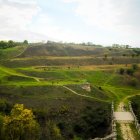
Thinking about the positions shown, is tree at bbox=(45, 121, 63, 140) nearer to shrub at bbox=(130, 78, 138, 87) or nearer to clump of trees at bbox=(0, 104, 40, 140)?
clump of trees at bbox=(0, 104, 40, 140)

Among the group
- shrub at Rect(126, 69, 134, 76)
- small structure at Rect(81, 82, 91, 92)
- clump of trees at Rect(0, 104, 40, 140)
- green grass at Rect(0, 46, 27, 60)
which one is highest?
green grass at Rect(0, 46, 27, 60)

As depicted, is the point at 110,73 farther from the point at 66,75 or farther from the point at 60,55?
the point at 60,55

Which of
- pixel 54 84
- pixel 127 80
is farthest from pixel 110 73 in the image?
pixel 54 84

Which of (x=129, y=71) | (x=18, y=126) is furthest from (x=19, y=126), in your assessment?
(x=129, y=71)

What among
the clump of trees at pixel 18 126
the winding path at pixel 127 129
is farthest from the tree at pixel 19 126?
the winding path at pixel 127 129

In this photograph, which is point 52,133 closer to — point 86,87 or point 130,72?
point 86,87

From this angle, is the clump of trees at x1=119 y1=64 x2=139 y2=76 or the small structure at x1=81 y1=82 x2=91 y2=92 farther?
the clump of trees at x1=119 y1=64 x2=139 y2=76

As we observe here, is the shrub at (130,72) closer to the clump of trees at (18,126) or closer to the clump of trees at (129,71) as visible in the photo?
the clump of trees at (129,71)

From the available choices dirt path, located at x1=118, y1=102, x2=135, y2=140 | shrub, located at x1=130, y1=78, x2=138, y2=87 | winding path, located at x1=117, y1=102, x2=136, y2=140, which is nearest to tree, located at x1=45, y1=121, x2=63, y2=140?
winding path, located at x1=117, y1=102, x2=136, y2=140
